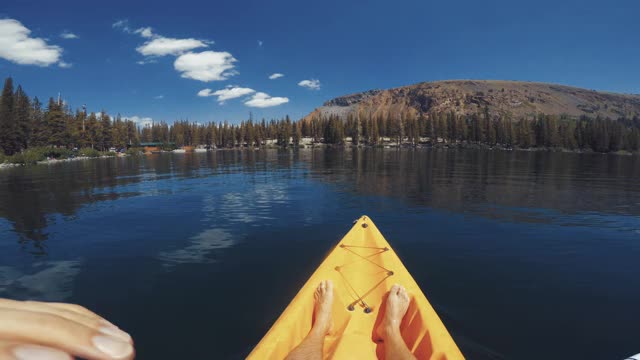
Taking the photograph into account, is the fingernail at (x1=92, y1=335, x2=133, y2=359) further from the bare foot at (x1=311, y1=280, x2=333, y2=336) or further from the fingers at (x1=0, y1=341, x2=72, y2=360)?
the bare foot at (x1=311, y1=280, x2=333, y2=336)

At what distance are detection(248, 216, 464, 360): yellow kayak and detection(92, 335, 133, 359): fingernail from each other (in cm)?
356

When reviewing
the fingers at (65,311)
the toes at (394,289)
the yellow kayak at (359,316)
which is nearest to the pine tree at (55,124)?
the yellow kayak at (359,316)

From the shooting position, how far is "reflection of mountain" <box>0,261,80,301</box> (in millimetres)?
9039

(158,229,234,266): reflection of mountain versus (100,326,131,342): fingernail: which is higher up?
(100,326,131,342): fingernail

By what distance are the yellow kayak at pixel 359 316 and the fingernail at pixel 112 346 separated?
356 centimetres

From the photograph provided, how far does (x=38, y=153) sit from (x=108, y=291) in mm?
81475

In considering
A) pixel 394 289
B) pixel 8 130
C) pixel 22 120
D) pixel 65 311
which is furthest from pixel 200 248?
pixel 22 120

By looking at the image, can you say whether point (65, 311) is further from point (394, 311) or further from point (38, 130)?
point (38, 130)

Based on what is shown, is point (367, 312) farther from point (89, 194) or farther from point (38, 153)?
point (38, 153)

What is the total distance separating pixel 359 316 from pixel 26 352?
6.24m

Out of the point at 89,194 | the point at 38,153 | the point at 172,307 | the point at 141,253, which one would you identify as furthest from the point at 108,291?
the point at 38,153

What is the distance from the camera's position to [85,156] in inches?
3713

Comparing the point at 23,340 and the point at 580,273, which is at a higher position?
the point at 23,340


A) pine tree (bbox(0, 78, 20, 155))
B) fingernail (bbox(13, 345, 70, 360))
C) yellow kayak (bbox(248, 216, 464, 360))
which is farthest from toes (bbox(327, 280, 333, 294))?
pine tree (bbox(0, 78, 20, 155))
